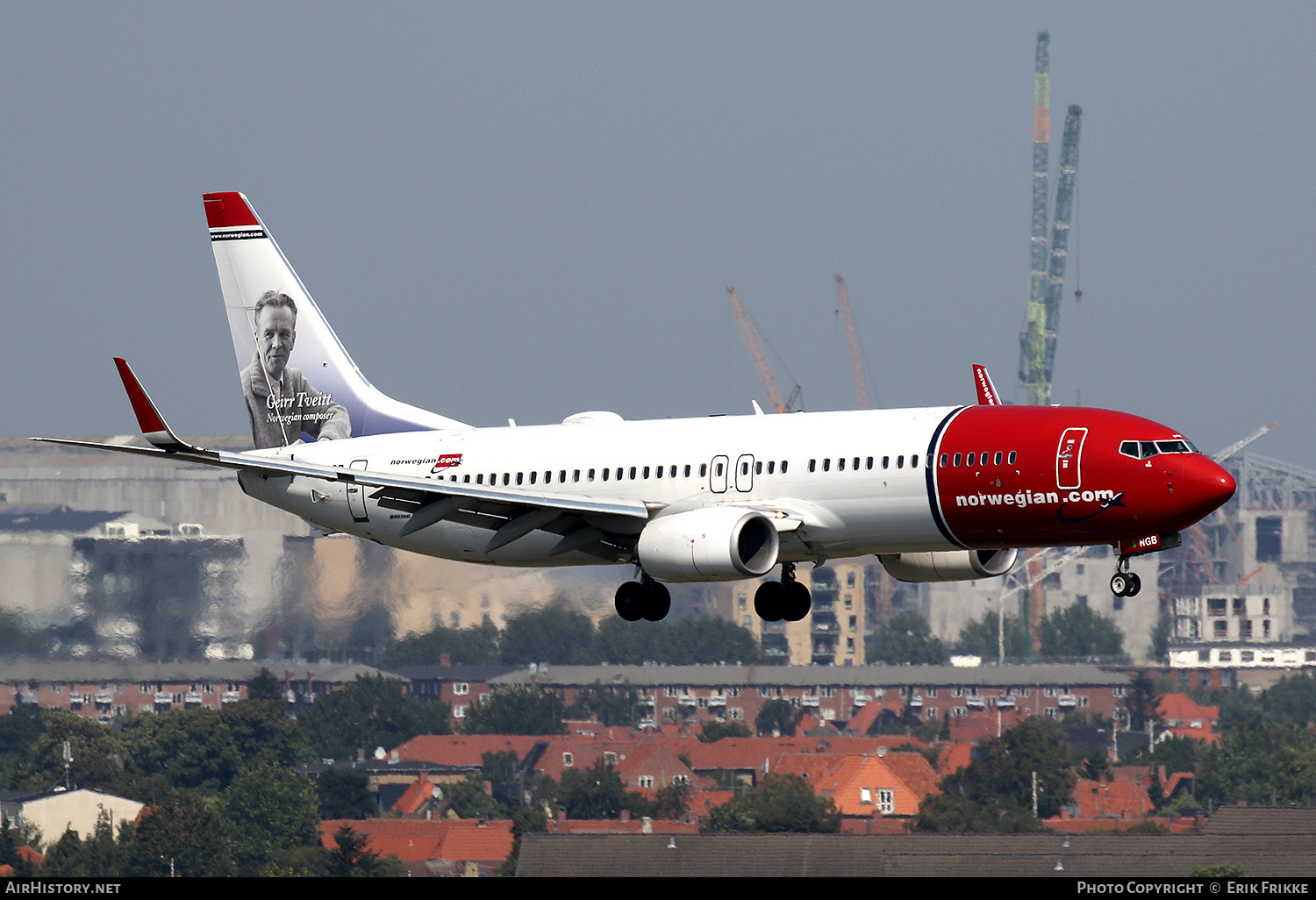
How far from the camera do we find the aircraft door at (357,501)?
187 feet

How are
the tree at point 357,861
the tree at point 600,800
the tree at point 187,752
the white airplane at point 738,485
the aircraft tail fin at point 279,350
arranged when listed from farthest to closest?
the tree at point 600,800 < the tree at point 187,752 < the tree at point 357,861 < the aircraft tail fin at point 279,350 < the white airplane at point 738,485

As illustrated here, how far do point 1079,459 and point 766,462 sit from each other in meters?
7.74

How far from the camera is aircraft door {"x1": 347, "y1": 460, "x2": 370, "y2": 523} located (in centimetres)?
5691

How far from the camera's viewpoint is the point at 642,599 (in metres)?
51.4

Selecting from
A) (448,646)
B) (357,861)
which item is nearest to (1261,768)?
(448,646)

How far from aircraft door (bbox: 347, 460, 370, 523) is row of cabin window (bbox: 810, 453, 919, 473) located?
1420 centimetres

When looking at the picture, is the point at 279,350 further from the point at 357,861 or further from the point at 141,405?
the point at 357,861

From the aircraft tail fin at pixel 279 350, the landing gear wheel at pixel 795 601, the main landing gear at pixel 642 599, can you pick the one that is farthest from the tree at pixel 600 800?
the main landing gear at pixel 642 599

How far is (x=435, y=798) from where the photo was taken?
461 ft

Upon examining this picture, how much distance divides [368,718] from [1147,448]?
371 ft

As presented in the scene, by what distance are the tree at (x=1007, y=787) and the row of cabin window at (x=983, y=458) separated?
85962 millimetres

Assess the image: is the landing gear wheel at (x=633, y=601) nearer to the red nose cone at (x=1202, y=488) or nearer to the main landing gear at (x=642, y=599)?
the main landing gear at (x=642, y=599)
